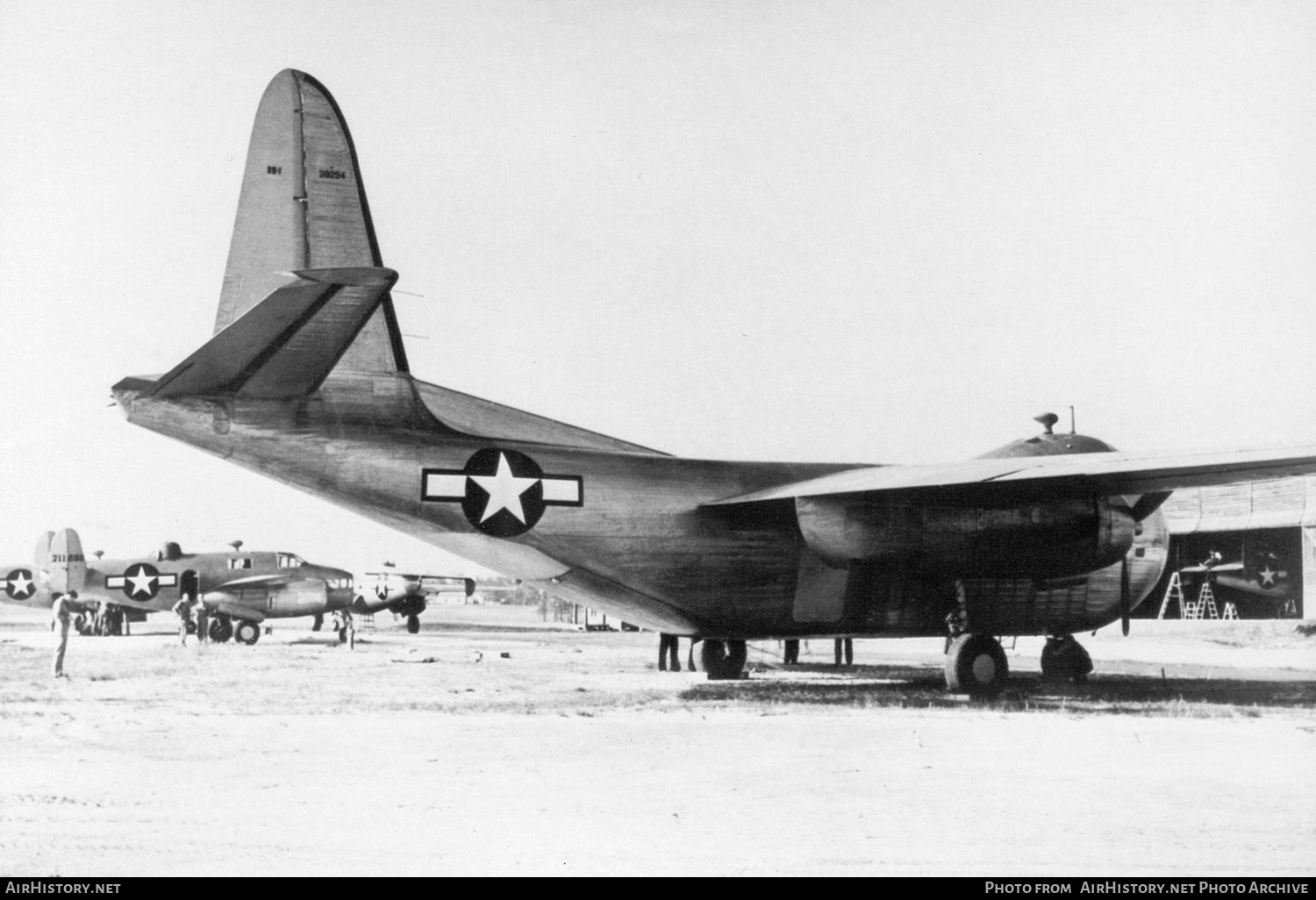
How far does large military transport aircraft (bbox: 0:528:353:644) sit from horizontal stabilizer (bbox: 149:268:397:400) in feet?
86.0

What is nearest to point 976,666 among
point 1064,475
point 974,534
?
point 974,534

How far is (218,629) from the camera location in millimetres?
36156

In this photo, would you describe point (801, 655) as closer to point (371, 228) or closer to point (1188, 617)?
point (371, 228)

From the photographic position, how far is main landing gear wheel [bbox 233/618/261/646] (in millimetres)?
35406

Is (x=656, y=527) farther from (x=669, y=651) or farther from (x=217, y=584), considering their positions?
(x=217, y=584)

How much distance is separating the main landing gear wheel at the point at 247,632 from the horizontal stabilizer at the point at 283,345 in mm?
26589

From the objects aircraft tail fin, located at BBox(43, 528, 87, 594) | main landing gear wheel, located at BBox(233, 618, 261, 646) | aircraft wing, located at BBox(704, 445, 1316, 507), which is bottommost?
main landing gear wheel, located at BBox(233, 618, 261, 646)

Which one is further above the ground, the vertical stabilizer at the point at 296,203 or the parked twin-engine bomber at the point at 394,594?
the vertical stabilizer at the point at 296,203

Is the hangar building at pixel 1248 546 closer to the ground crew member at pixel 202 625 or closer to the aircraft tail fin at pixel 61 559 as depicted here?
the ground crew member at pixel 202 625

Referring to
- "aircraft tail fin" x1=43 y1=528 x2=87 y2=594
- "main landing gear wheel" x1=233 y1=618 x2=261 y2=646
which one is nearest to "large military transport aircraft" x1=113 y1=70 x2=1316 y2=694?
"aircraft tail fin" x1=43 y1=528 x2=87 y2=594

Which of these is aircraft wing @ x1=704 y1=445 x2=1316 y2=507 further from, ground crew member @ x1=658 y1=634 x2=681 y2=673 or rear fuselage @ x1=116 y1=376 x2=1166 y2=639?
ground crew member @ x1=658 y1=634 x2=681 y2=673

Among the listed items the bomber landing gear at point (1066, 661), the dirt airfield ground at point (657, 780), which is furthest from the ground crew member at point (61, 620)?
the bomber landing gear at point (1066, 661)

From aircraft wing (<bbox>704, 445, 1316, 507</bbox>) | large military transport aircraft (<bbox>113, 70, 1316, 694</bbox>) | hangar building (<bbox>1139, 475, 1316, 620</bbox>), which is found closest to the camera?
large military transport aircraft (<bbox>113, 70, 1316, 694</bbox>)

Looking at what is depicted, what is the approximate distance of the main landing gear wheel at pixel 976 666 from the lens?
14.3 m
